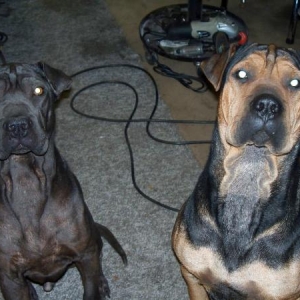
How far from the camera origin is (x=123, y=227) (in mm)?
2922

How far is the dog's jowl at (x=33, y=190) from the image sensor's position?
80.7 inches

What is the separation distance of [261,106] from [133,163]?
5.00 ft

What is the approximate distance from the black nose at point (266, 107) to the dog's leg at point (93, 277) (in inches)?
35.4

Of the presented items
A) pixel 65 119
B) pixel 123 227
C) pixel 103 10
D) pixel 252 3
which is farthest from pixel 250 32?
pixel 123 227

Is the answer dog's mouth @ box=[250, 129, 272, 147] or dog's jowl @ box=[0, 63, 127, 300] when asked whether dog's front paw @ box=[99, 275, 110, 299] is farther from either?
dog's mouth @ box=[250, 129, 272, 147]

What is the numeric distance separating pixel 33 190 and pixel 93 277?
51 centimetres

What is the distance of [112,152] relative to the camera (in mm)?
3332

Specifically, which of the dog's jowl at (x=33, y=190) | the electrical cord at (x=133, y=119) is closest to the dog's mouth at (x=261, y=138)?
the dog's jowl at (x=33, y=190)

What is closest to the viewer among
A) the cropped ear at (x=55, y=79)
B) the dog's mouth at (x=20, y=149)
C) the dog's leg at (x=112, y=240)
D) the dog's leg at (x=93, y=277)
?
the dog's mouth at (x=20, y=149)

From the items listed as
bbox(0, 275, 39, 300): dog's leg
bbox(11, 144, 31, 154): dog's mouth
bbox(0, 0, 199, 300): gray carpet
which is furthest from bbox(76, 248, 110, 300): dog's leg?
bbox(11, 144, 31, 154): dog's mouth

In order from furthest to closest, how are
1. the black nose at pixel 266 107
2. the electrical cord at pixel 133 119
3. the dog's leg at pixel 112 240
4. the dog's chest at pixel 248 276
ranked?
the electrical cord at pixel 133 119 → the dog's leg at pixel 112 240 → the dog's chest at pixel 248 276 → the black nose at pixel 266 107

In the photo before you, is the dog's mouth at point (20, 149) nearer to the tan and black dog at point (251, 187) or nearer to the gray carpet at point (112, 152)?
the tan and black dog at point (251, 187)

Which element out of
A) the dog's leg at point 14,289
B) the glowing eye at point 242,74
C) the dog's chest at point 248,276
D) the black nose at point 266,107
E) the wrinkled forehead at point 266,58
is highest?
the wrinkled forehead at point 266,58

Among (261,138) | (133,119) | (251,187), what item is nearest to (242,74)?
(261,138)
